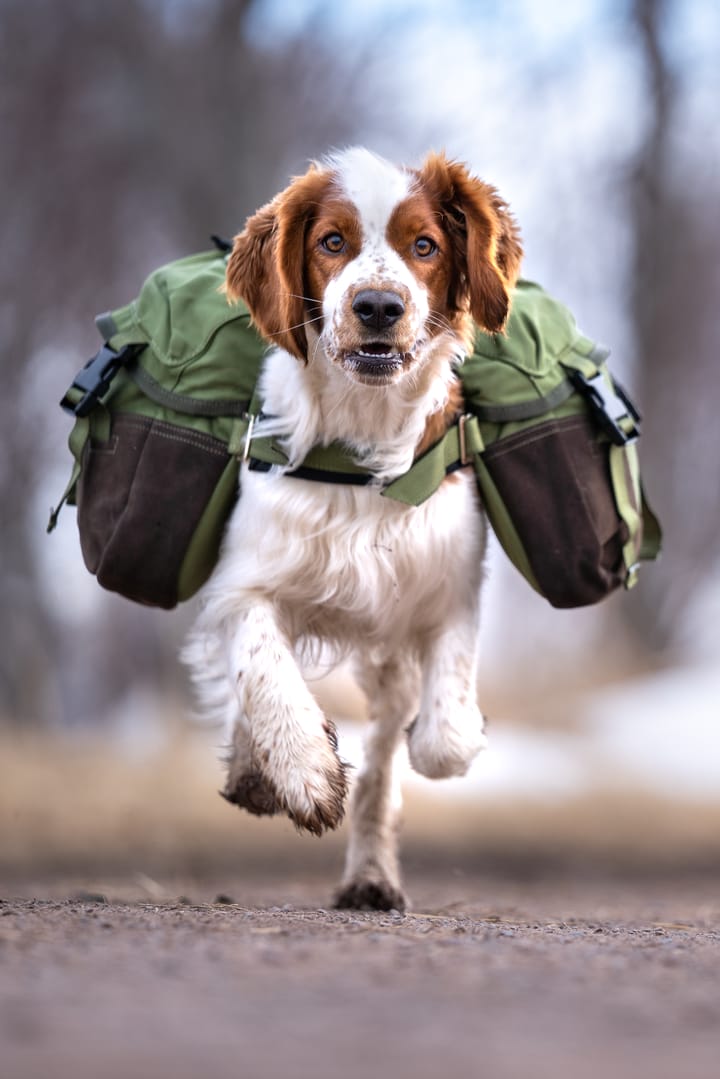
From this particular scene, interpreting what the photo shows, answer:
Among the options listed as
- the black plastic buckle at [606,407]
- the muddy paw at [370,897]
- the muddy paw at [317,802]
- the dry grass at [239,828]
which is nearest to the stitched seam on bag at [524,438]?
the black plastic buckle at [606,407]

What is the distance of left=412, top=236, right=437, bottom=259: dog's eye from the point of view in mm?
4270

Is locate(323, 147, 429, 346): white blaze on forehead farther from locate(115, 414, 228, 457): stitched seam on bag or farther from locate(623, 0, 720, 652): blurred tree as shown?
locate(623, 0, 720, 652): blurred tree

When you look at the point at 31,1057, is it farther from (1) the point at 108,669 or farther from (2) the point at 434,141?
(1) the point at 108,669

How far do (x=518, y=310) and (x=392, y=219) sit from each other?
31.0 inches

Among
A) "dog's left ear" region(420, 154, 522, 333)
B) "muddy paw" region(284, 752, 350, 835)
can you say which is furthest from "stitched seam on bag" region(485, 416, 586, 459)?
"muddy paw" region(284, 752, 350, 835)

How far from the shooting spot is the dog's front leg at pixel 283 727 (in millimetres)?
4195

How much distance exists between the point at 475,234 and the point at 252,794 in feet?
5.84

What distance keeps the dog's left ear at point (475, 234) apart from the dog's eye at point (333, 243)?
337 mm

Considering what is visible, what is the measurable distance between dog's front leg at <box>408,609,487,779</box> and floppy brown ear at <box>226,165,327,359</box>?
38.5 inches

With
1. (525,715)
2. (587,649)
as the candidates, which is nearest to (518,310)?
(525,715)

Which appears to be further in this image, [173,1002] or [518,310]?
[518,310]

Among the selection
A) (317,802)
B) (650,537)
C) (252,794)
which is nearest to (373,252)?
(317,802)

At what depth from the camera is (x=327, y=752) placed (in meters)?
4.27

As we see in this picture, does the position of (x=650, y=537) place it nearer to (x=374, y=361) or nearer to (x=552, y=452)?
(x=552, y=452)
